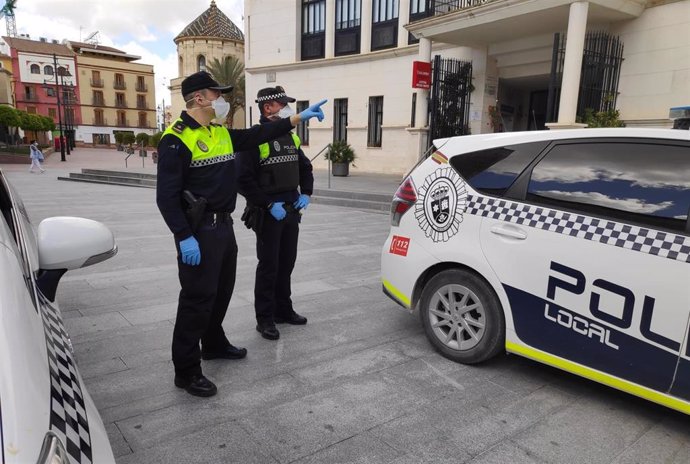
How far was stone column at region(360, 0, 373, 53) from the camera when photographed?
2098cm

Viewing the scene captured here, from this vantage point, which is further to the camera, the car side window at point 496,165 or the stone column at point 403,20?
the stone column at point 403,20

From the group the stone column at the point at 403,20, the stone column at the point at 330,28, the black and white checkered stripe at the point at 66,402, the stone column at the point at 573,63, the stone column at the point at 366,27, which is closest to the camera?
the black and white checkered stripe at the point at 66,402

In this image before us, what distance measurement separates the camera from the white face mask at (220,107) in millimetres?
3016

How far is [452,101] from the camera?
627 inches

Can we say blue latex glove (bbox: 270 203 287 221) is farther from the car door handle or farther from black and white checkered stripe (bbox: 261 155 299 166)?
the car door handle

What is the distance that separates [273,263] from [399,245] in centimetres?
101

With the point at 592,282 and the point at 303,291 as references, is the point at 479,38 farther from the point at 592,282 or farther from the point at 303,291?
the point at 592,282

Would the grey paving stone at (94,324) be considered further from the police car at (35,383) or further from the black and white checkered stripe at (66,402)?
the black and white checkered stripe at (66,402)

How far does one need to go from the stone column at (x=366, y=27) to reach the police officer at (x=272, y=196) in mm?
18551

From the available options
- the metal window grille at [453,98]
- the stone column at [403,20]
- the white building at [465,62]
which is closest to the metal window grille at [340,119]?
the white building at [465,62]

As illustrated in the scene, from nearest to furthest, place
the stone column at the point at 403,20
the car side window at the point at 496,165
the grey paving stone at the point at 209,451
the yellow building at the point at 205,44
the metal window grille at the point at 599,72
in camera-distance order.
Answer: the grey paving stone at the point at 209,451 < the car side window at the point at 496,165 < the metal window grille at the point at 599,72 < the stone column at the point at 403,20 < the yellow building at the point at 205,44

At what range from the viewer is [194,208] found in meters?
2.88

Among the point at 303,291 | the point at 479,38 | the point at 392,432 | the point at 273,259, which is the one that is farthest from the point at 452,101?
the point at 392,432

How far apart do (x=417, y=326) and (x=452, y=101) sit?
42.6 feet
